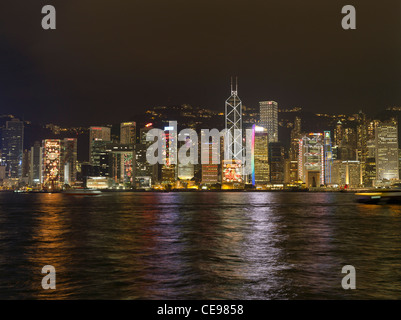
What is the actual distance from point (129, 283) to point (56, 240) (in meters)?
15.7

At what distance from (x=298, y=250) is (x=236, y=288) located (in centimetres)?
1043

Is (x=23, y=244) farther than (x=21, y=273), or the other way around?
(x=23, y=244)

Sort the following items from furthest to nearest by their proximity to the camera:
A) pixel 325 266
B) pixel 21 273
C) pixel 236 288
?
pixel 325 266
pixel 21 273
pixel 236 288

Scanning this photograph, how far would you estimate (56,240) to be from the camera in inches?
1144

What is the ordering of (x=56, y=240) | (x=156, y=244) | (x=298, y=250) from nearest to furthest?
(x=298, y=250)
(x=156, y=244)
(x=56, y=240)

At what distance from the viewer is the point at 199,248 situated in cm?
2497

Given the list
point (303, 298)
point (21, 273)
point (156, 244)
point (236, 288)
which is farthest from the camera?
point (156, 244)

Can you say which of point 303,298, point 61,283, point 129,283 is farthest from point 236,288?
point 61,283

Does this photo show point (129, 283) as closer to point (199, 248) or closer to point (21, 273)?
point (21, 273)

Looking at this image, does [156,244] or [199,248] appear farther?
[156,244]
